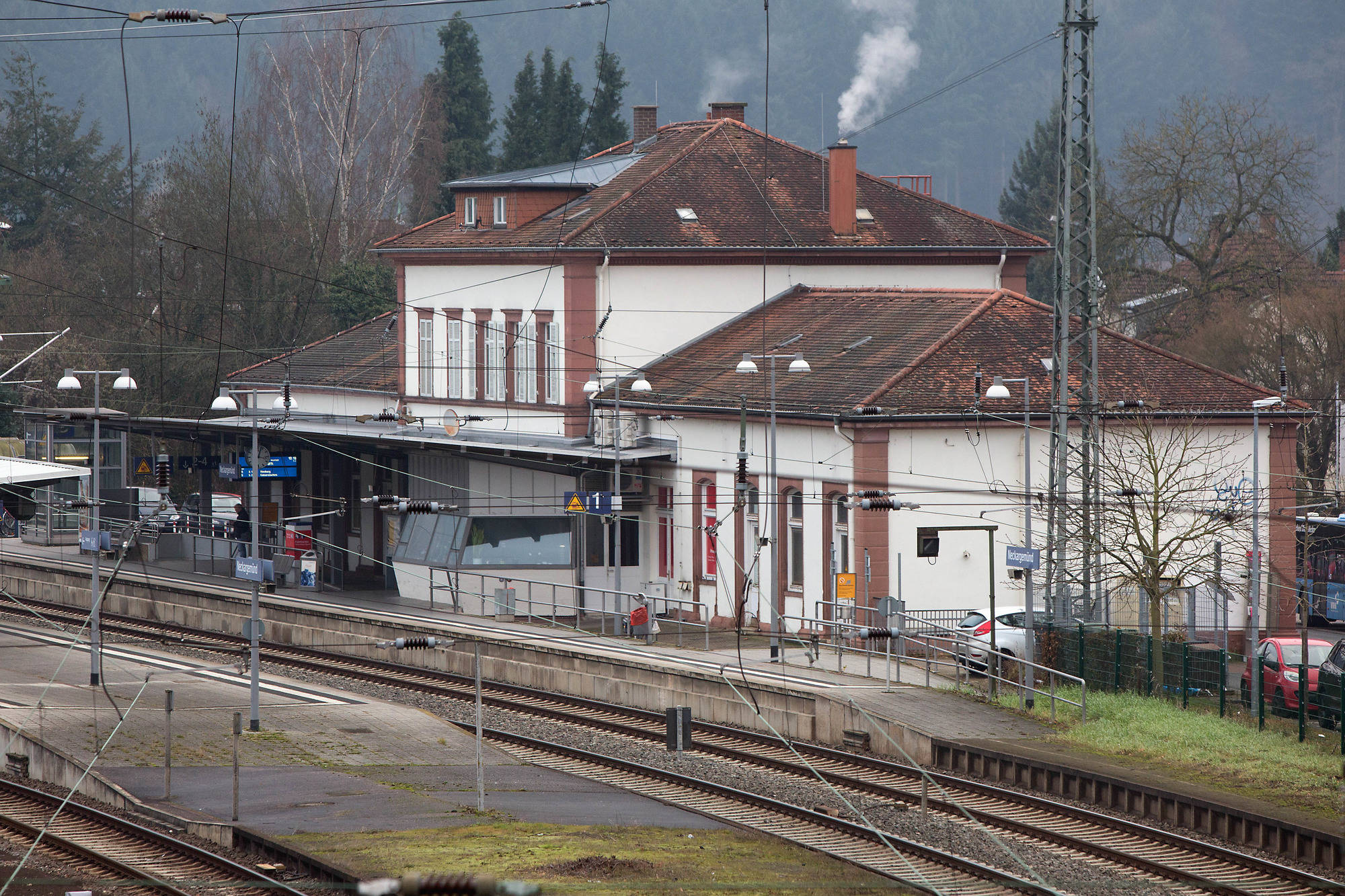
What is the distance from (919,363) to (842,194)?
984 centimetres

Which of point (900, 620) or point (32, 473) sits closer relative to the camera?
point (900, 620)

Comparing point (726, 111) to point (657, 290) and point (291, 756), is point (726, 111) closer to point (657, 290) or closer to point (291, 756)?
point (657, 290)

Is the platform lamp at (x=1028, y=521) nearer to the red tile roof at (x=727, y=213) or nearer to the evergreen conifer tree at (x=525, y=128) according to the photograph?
the red tile roof at (x=727, y=213)

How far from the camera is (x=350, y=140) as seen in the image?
285ft

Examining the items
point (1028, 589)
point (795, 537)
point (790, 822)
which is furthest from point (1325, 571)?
point (790, 822)

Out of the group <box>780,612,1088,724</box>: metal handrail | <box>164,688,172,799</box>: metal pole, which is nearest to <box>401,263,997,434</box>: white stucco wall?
<box>780,612,1088,724</box>: metal handrail

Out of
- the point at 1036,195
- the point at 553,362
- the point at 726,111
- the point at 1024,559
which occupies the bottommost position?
the point at 1024,559

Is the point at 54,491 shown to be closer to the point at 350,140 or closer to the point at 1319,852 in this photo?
the point at 350,140

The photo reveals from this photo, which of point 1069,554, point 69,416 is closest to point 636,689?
point 1069,554

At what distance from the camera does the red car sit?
26.4 metres

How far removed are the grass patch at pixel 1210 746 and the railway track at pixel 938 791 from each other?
2.00 m

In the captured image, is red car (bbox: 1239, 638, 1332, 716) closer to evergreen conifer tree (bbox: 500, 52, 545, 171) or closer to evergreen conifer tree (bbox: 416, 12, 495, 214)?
evergreen conifer tree (bbox: 500, 52, 545, 171)

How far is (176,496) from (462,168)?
23.0 metres

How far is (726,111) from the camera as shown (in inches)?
2020
